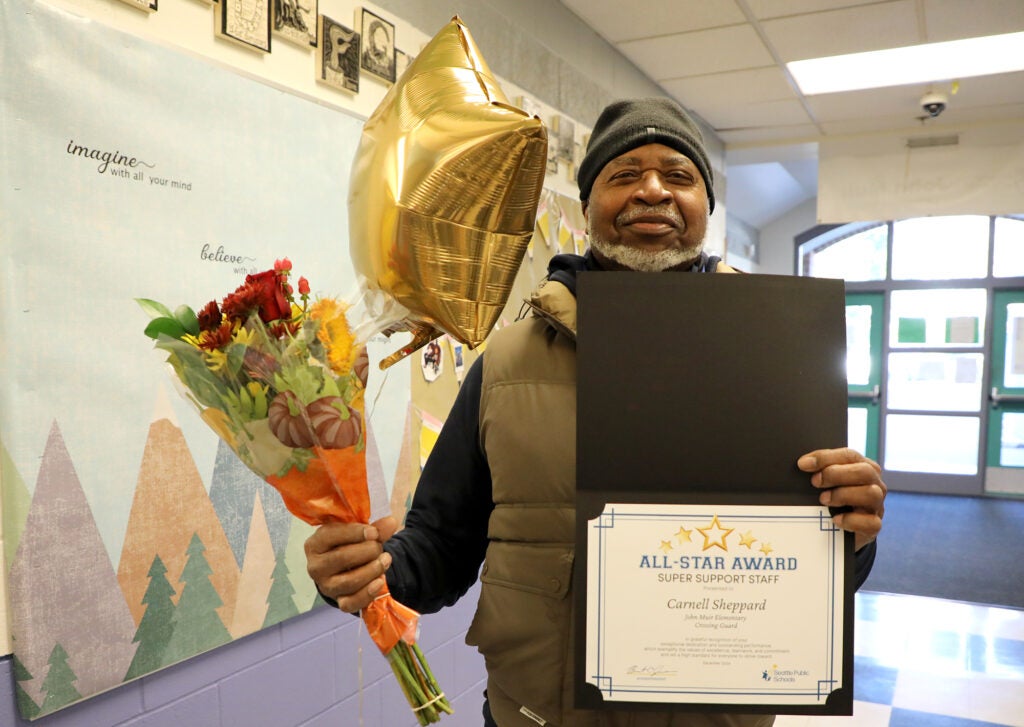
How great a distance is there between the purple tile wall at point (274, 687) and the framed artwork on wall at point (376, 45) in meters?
1.45

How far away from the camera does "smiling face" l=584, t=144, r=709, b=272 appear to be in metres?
1.15

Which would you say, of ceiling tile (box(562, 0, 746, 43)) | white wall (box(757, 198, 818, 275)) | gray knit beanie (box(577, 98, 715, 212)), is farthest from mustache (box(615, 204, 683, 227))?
white wall (box(757, 198, 818, 275))

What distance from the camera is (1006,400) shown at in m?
7.10

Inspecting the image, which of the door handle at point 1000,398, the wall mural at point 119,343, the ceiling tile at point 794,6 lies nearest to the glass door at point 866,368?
the door handle at point 1000,398

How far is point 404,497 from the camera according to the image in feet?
7.11

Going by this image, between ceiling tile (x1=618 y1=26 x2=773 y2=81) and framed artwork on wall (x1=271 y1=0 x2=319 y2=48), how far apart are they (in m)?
2.16

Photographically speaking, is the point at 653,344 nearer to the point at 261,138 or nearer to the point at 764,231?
the point at 261,138

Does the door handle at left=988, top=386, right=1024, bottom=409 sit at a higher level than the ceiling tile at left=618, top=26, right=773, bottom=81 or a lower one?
lower

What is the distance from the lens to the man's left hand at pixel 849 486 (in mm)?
826

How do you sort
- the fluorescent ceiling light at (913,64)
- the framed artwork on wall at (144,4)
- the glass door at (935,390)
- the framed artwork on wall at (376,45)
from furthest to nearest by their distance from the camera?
the glass door at (935,390)
the fluorescent ceiling light at (913,64)
the framed artwork on wall at (376,45)
the framed artwork on wall at (144,4)

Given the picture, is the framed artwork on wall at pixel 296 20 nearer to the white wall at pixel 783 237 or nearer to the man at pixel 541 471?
the man at pixel 541 471

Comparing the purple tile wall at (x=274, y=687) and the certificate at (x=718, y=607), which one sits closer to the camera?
the certificate at (x=718, y=607)

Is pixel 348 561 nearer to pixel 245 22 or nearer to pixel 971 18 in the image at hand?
pixel 245 22

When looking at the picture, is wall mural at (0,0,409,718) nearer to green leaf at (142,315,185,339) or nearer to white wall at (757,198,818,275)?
green leaf at (142,315,185,339)
